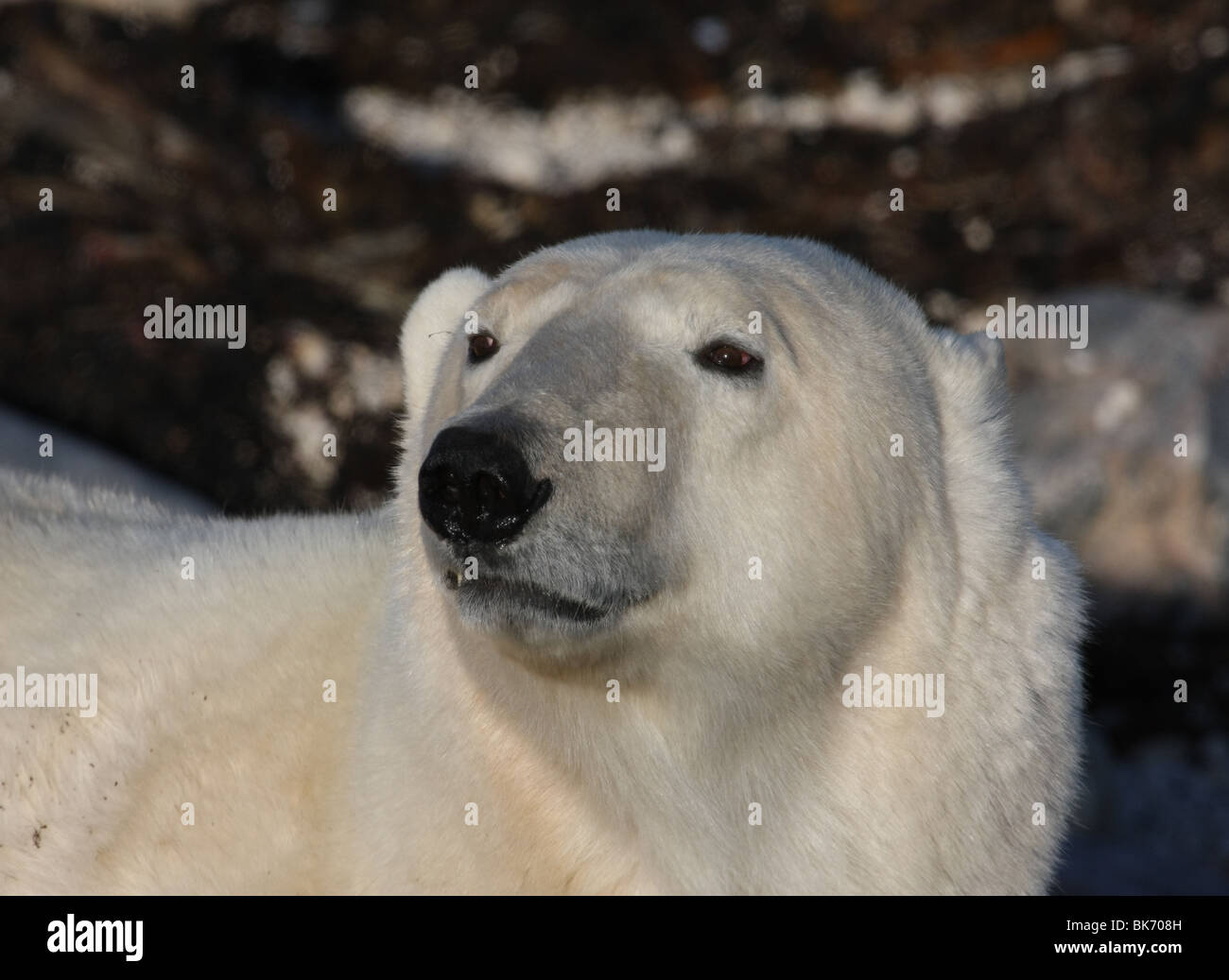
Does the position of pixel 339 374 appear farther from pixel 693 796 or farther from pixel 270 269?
pixel 693 796

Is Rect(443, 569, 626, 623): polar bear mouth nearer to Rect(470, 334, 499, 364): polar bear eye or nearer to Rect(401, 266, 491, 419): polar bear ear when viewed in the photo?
Rect(470, 334, 499, 364): polar bear eye

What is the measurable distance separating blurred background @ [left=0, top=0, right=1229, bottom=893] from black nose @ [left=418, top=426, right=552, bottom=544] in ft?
18.2

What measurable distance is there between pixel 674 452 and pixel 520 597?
1.54 ft

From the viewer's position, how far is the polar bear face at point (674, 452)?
9.02ft

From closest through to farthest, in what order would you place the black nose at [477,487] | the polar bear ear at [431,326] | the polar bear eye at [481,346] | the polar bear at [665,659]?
1. the black nose at [477,487]
2. the polar bear at [665,659]
3. the polar bear eye at [481,346]
4. the polar bear ear at [431,326]

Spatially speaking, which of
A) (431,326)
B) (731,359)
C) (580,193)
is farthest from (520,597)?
(580,193)

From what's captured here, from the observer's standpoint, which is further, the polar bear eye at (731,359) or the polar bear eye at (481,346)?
the polar bear eye at (481,346)

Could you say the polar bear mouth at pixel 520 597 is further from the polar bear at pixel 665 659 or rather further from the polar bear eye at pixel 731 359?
the polar bear eye at pixel 731 359

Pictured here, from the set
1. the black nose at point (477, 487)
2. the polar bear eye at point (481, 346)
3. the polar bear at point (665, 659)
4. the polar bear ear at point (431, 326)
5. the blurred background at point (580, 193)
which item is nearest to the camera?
the black nose at point (477, 487)

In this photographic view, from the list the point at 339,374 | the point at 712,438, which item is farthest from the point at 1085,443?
the point at 712,438

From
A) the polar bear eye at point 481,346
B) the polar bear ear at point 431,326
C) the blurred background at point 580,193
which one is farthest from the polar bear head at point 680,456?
the blurred background at point 580,193

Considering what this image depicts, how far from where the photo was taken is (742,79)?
10.1 m

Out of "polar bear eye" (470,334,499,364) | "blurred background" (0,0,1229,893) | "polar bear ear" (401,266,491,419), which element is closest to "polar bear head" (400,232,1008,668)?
"polar bear eye" (470,334,499,364)

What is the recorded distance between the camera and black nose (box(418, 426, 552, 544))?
2654 mm
